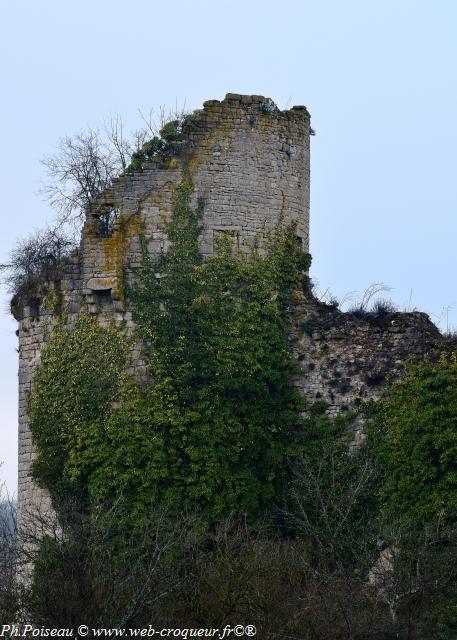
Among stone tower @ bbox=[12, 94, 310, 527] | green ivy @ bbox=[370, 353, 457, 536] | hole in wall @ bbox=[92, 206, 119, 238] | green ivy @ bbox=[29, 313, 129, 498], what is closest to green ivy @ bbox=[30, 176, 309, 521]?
green ivy @ bbox=[29, 313, 129, 498]

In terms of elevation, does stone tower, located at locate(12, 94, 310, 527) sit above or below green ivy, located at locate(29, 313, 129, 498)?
above

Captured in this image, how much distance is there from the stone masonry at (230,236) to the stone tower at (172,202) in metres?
0.02

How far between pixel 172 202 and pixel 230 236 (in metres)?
1.02

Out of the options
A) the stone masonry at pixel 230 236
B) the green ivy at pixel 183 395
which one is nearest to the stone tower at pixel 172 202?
the stone masonry at pixel 230 236

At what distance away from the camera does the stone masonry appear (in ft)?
96.2

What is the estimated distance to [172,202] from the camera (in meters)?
29.6

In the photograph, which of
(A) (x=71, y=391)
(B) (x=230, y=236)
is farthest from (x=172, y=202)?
(A) (x=71, y=391)

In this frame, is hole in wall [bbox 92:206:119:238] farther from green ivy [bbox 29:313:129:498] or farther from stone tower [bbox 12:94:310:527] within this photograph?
green ivy [bbox 29:313:129:498]

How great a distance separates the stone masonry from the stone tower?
0.02 meters

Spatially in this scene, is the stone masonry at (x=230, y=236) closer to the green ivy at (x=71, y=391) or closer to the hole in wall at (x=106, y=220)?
the hole in wall at (x=106, y=220)

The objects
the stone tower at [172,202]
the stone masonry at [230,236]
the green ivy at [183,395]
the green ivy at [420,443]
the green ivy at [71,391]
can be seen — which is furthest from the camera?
the stone tower at [172,202]

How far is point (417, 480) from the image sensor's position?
2752cm

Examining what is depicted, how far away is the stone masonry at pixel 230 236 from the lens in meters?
29.3

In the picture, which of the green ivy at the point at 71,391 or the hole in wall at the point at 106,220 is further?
the hole in wall at the point at 106,220
